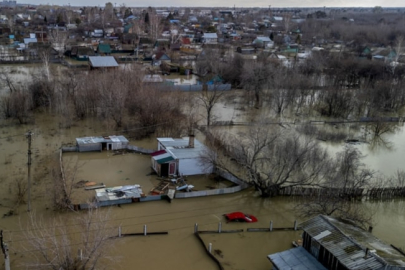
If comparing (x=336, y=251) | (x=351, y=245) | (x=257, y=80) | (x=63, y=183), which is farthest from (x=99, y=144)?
(x=257, y=80)

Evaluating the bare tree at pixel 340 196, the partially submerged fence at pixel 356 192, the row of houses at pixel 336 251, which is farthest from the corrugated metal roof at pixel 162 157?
the row of houses at pixel 336 251

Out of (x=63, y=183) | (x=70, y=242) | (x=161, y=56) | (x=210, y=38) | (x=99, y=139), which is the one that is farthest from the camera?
(x=210, y=38)

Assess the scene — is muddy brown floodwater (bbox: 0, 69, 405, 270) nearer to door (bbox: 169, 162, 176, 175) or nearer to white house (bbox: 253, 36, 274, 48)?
door (bbox: 169, 162, 176, 175)

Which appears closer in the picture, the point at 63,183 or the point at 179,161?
the point at 63,183

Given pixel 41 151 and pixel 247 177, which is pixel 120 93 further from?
pixel 247 177

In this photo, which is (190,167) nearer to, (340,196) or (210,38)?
(340,196)

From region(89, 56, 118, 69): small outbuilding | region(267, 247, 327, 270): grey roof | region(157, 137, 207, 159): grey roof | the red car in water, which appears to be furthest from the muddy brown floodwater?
region(89, 56, 118, 69): small outbuilding

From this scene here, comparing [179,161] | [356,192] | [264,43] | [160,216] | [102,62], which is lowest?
[160,216]

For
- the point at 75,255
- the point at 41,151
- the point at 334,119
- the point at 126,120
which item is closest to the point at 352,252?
the point at 75,255
